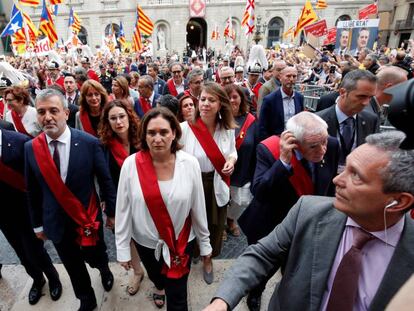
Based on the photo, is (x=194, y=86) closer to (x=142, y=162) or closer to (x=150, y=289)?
(x=142, y=162)

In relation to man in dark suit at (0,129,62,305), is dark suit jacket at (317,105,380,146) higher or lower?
higher

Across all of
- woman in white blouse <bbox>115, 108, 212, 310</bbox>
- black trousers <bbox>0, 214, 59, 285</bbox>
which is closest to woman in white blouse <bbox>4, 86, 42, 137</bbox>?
black trousers <bbox>0, 214, 59, 285</bbox>

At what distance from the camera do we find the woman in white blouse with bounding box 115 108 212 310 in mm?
2084

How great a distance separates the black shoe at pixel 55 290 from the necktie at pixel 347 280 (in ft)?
8.92

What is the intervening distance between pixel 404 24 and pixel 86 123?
3686cm

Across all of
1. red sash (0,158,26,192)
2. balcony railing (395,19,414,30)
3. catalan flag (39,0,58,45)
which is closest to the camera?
red sash (0,158,26,192)

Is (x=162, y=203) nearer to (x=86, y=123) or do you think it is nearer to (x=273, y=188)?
(x=273, y=188)

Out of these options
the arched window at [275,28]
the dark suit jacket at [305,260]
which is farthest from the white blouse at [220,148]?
the arched window at [275,28]

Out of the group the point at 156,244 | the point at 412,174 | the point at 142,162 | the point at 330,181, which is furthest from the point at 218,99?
the point at 412,174

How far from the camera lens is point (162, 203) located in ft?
6.73

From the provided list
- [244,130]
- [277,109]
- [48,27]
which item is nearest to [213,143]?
[244,130]

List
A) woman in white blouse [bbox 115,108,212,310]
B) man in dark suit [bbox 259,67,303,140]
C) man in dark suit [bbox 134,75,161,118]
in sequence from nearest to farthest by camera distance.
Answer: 1. woman in white blouse [bbox 115,108,212,310]
2. man in dark suit [bbox 259,67,303,140]
3. man in dark suit [bbox 134,75,161,118]

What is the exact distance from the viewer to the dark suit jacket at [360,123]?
2.78m

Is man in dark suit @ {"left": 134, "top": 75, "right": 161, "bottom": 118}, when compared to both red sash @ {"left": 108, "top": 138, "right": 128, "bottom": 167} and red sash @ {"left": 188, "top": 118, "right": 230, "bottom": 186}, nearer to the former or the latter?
red sash @ {"left": 108, "top": 138, "right": 128, "bottom": 167}
